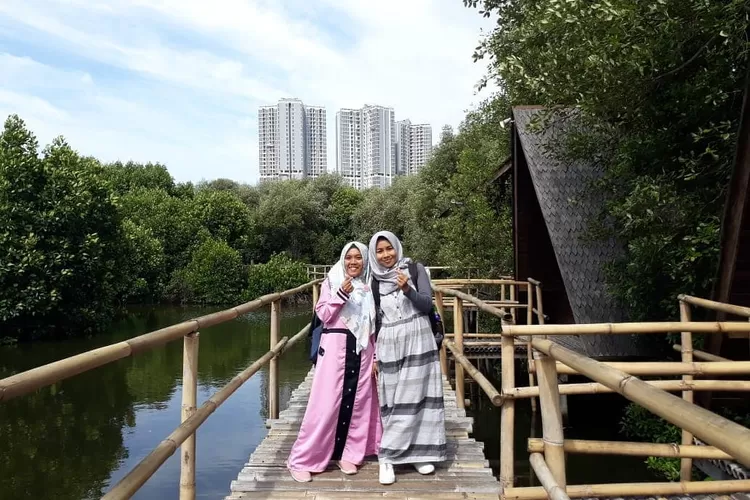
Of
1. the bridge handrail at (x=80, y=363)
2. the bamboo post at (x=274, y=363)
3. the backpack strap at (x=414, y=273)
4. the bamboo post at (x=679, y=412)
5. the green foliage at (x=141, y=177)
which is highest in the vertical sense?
the green foliage at (x=141, y=177)

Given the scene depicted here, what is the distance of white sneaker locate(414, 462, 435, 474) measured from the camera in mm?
2984

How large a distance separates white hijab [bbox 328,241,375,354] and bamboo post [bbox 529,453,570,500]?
1.27 m

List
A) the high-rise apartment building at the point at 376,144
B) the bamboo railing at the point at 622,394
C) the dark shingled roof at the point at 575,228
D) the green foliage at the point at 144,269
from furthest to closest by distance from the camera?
the high-rise apartment building at the point at 376,144 < the green foliage at the point at 144,269 < the dark shingled roof at the point at 575,228 < the bamboo railing at the point at 622,394

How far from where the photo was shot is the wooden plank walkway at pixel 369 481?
274cm

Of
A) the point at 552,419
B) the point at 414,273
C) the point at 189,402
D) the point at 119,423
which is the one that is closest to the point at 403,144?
the point at 119,423

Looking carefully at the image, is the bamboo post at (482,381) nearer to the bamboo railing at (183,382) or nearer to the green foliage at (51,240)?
the bamboo railing at (183,382)

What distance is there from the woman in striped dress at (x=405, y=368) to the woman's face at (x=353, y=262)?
0.06 meters

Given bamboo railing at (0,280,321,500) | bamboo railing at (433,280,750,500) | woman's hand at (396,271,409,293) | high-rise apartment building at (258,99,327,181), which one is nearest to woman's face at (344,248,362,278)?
woman's hand at (396,271,409,293)

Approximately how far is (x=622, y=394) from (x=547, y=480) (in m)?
0.50

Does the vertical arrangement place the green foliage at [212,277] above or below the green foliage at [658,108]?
Result: below

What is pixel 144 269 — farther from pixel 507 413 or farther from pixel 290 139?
pixel 290 139

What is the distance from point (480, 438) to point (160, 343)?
8.42m

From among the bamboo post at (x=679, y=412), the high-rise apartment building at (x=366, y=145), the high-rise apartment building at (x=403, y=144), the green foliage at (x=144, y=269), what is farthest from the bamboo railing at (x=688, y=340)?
the high-rise apartment building at (x=403, y=144)

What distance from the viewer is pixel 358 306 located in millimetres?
3109
